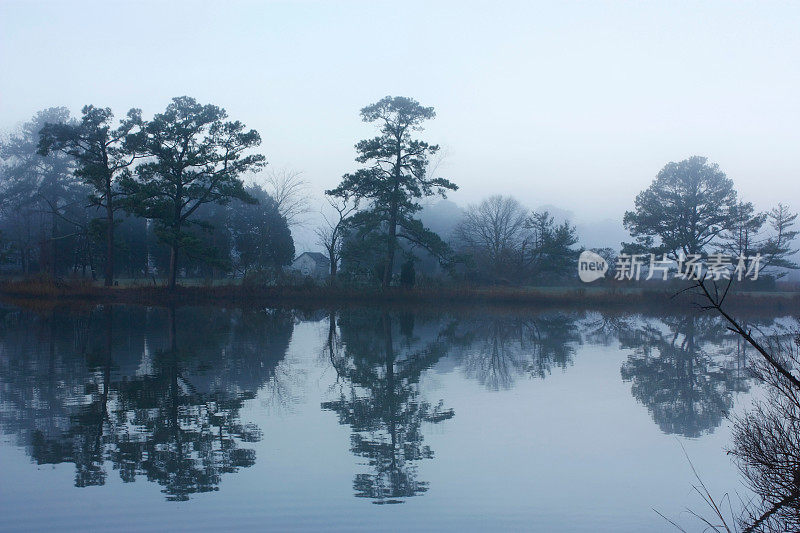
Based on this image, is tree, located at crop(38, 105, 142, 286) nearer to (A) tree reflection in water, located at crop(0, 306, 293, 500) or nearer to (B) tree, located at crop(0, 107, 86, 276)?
(B) tree, located at crop(0, 107, 86, 276)

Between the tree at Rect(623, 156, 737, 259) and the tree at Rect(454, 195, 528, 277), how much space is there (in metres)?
9.57

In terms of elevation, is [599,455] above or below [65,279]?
below

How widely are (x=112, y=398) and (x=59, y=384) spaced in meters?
1.65

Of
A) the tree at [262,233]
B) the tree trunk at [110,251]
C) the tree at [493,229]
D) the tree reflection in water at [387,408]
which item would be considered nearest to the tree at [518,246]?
the tree at [493,229]

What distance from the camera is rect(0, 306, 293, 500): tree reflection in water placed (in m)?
6.77

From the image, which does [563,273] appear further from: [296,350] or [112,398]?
[112,398]

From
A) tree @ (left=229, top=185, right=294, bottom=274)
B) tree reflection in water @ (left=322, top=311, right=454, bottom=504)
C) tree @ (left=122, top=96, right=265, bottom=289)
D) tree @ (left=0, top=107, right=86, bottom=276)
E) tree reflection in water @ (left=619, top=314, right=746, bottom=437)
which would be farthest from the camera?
tree @ (left=229, top=185, right=294, bottom=274)

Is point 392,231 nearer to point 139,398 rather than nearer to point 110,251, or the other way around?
point 110,251

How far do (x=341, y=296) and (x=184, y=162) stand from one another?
9.70 metres

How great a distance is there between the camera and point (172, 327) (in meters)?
20.0

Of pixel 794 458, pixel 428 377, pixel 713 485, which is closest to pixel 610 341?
pixel 428 377

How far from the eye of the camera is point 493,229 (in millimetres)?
53719

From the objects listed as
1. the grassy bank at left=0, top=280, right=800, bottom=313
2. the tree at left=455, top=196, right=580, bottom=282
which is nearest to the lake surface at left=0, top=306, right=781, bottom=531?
the grassy bank at left=0, top=280, right=800, bottom=313

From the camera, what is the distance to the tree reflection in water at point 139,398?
6770 mm
